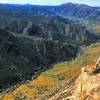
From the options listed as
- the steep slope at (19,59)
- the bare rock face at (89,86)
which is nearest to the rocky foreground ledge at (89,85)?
the bare rock face at (89,86)

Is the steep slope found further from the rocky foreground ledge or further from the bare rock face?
the bare rock face

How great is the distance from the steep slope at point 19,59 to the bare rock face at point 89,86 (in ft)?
349

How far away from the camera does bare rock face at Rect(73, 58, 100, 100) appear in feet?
90.9

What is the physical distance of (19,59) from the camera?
16975 cm

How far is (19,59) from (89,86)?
142567 mm

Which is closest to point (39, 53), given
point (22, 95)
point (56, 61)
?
point (56, 61)

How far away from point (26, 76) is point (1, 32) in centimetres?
4760

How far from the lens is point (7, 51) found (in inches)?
6791

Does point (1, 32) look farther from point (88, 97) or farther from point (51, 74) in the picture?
point (88, 97)

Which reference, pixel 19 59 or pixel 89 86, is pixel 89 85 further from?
pixel 19 59

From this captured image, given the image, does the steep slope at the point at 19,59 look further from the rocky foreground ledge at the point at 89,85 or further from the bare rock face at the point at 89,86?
the bare rock face at the point at 89,86

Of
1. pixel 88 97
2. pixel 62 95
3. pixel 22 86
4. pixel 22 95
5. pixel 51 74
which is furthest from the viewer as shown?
pixel 51 74

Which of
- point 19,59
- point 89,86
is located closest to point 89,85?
point 89,86

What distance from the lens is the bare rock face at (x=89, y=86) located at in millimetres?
27700
